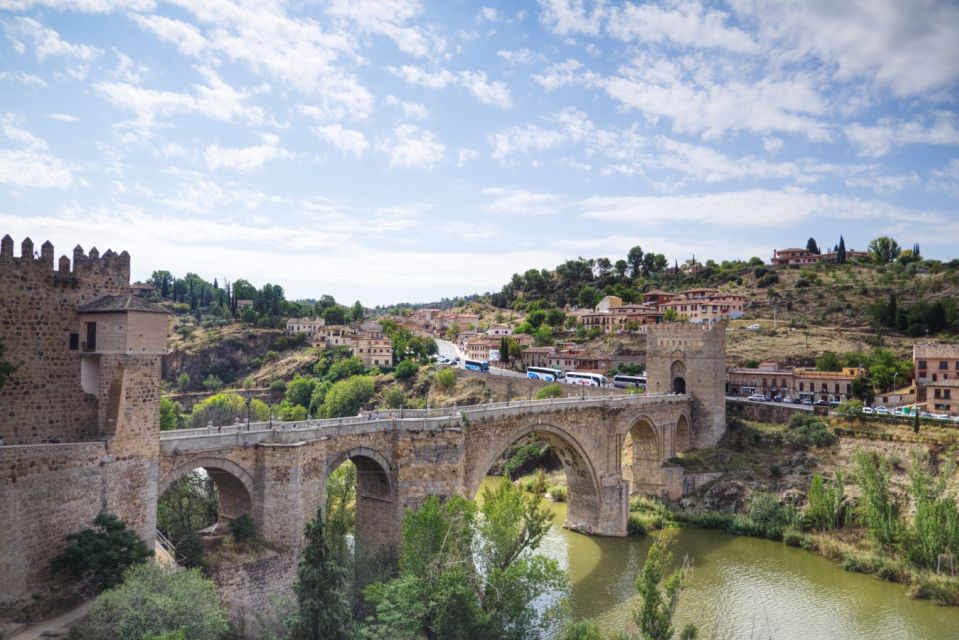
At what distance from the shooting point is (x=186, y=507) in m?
23.4

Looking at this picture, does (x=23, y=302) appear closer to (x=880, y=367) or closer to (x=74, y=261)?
(x=74, y=261)

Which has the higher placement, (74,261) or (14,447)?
(74,261)

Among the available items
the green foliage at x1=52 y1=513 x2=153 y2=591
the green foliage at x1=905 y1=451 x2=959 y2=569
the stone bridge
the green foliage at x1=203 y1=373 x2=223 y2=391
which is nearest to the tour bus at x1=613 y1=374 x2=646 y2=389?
the stone bridge

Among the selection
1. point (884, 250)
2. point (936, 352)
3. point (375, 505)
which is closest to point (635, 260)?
point (884, 250)

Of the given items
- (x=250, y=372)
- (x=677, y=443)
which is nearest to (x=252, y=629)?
(x=677, y=443)

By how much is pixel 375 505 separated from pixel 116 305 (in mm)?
11748

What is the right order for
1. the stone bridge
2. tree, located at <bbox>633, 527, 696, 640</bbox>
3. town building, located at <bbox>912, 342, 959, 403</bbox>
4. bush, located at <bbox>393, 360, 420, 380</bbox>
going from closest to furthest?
1. tree, located at <bbox>633, 527, 696, 640</bbox>
2. the stone bridge
3. town building, located at <bbox>912, 342, 959, 403</bbox>
4. bush, located at <bbox>393, 360, 420, 380</bbox>

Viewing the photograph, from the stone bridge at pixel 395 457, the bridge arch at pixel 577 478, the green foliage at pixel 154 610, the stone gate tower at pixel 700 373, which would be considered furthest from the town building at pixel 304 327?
the green foliage at pixel 154 610

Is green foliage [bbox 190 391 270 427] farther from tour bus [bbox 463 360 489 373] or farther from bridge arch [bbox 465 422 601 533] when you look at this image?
bridge arch [bbox 465 422 601 533]

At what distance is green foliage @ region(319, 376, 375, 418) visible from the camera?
62969mm

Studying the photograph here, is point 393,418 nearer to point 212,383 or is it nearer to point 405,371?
point 405,371

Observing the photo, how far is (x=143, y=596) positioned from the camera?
42.5 feet

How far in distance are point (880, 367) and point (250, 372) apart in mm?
72369

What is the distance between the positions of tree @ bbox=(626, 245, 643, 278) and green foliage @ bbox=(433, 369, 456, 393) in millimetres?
53286
